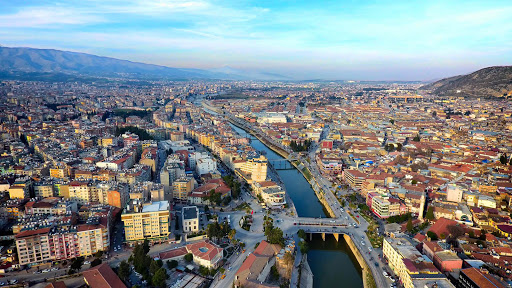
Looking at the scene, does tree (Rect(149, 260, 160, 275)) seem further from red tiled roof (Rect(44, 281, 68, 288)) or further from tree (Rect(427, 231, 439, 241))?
tree (Rect(427, 231, 439, 241))

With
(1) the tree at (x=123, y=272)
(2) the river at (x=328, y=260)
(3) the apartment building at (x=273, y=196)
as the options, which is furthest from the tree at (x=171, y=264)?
(3) the apartment building at (x=273, y=196)

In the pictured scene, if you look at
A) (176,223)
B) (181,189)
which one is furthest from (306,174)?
(176,223)

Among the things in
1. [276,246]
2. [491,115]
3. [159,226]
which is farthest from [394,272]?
[491,115]

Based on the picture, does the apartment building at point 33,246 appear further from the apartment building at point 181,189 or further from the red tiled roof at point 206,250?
the apartment building at point 181,189

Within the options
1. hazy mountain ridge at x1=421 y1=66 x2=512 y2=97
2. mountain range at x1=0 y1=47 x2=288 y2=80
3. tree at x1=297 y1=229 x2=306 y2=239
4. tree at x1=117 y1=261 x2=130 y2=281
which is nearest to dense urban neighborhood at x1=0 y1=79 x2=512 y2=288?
tree at x1=117 y1=261 x2=130 y2=281

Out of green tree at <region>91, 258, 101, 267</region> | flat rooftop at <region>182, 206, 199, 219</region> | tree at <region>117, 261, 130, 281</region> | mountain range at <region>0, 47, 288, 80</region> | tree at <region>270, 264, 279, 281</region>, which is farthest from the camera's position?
mountain range at <region>0, 47, 288, 80</region>

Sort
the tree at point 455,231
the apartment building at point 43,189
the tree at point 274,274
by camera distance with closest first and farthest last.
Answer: the tree at point 274,274, the tree at point 455,231, the apartment building at point 43,189

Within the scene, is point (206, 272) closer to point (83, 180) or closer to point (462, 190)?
point (83, 180)

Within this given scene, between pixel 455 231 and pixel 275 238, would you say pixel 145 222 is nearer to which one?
pixel 275 238
